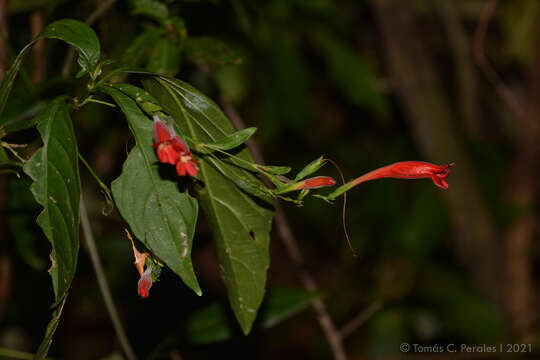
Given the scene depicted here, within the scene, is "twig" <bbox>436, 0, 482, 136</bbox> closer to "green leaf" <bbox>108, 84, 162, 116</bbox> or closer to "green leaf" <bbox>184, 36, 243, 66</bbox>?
"green leaf" <bbox>184, 36, 243, 66</bbox>

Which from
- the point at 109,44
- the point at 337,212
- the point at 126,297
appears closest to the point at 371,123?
the point at 337,212

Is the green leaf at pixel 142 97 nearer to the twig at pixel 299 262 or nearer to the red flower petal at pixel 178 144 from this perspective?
the red flower petal at pixel 178 144

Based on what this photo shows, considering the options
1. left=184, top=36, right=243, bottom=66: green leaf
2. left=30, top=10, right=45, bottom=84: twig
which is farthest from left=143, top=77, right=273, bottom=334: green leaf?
left=30, top=10, right=45, bottom=84: twig

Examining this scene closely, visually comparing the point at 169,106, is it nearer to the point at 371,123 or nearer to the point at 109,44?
the point at 109,44

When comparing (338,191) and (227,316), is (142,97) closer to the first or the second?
(338,191)

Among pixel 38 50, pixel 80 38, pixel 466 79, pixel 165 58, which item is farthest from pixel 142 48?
pixel 466 79

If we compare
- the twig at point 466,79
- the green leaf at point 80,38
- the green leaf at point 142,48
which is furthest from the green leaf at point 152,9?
the twig at point 466,79
